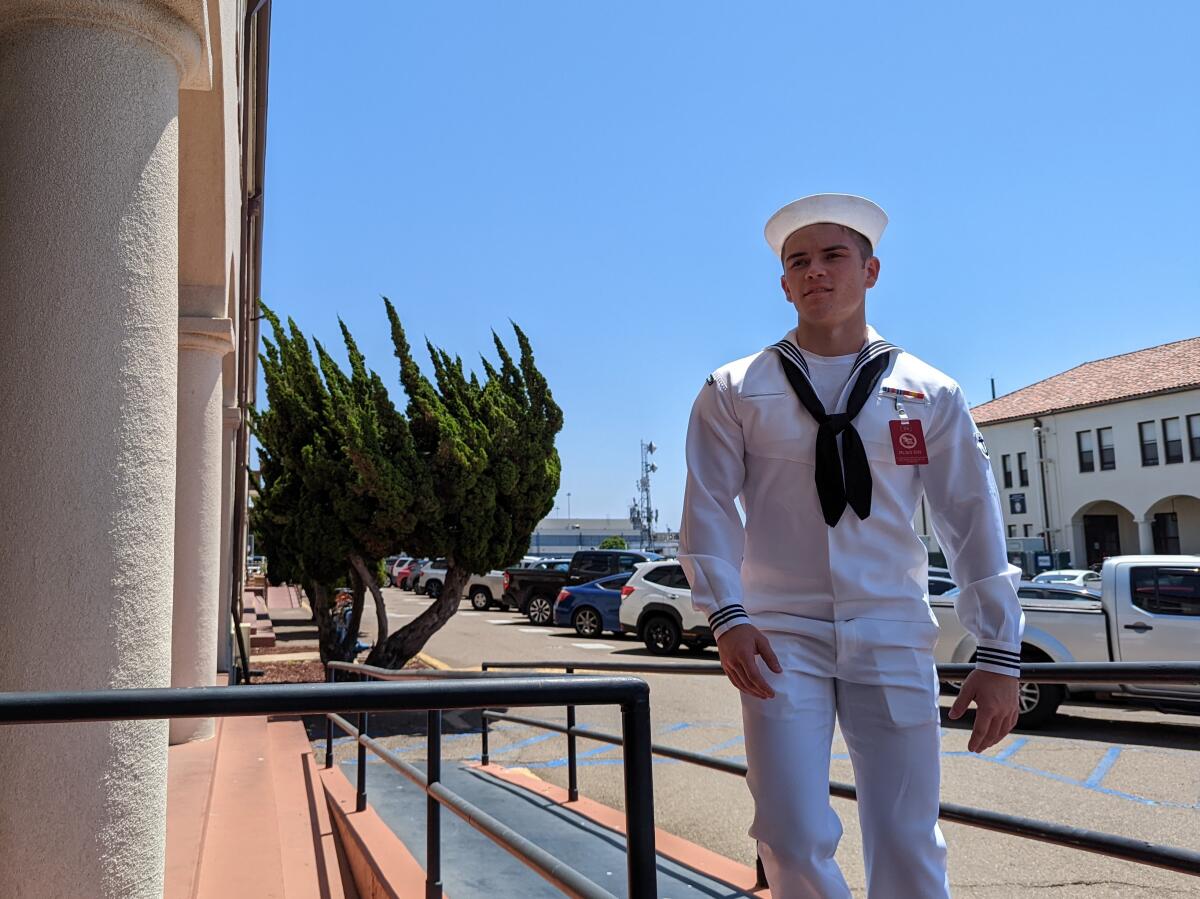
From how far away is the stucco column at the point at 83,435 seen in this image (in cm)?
251

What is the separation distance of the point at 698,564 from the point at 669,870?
248 cm

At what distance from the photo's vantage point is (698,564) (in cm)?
212

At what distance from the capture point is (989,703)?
2123 millimetres

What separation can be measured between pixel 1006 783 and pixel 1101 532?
36197 millimetres

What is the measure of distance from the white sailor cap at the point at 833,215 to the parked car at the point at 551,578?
66.7 ft

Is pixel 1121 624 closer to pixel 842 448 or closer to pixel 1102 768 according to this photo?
pixel 1102 768

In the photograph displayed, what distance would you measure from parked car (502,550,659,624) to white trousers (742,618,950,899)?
805 inches

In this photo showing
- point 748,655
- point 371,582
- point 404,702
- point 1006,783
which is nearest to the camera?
point 404,702

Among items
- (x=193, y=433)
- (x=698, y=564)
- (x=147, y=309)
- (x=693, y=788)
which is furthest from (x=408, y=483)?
(x=698, y=564)

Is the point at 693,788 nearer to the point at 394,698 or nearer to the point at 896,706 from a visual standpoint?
the point at 896,706

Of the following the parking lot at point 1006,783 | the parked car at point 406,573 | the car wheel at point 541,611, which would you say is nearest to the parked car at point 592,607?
the car wheel at point 541,611

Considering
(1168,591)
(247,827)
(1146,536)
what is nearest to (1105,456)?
(1146,536)

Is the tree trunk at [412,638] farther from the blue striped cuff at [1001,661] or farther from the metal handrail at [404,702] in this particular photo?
the metal handrail at [404,702]

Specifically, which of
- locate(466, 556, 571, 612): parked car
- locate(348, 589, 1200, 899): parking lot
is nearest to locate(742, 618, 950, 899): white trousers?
locate(348, 589, 1200, 899): parking lot
